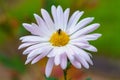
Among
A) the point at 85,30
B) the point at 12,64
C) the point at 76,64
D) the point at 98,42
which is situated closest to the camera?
the point at 76,64

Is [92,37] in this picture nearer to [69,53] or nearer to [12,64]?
[69,53]

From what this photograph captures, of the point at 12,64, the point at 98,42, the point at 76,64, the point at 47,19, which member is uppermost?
the point at 47,19

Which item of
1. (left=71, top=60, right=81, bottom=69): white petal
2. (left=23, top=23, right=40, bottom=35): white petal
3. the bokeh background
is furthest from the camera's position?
the bokeh background

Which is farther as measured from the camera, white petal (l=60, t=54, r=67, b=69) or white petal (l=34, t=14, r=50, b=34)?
white petal (l=34, t=14, r=50, b=34)

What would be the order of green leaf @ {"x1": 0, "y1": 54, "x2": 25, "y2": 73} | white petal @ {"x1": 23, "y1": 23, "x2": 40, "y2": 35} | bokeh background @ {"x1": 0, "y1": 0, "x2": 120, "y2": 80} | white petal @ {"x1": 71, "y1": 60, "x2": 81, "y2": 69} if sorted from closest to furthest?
white petal @ {"x1": 71, "y1": 60, "x2": 81, "y2": 69}, white petal @ {"x1": 23, "y1": 23, "x2": 40, "y2": 35}, green leaf @ {"x1": 0, "y1": 54, "x2": 25, "y2": 73}, bokeh background @ {"x1": 0, "y1": 0, "x2": 120, "y2": 80}

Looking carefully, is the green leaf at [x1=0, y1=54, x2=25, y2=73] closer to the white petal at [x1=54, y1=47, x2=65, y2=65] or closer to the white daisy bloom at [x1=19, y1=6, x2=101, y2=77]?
the white daisy bloom at [x1=19, y1=6, x2=101, y2=77]

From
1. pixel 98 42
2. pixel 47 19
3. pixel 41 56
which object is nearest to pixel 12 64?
pixel 47 19

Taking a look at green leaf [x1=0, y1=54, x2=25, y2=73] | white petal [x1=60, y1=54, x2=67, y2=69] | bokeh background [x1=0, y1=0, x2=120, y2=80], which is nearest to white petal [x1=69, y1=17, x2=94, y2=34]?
white petal [x1=60, y1=54, x2=67, y2=69]

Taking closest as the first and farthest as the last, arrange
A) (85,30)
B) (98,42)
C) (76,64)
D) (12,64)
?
(76,64) → (85,30) → (12,64) → (98,42)
